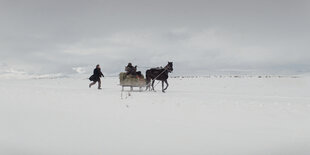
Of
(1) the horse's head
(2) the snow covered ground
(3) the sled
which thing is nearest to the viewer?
(2) the snow covered ground

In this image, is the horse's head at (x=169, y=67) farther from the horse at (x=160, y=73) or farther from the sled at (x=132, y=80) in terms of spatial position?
the sled at (x=132, y=80)

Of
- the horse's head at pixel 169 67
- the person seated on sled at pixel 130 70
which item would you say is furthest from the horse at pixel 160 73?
the person seated on sled at pixel 130 70

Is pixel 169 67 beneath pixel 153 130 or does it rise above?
above

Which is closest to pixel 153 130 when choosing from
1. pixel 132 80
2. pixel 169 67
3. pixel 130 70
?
pixel 169 67

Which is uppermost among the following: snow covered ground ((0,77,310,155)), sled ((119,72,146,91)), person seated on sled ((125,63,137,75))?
person seated on sled ((125,63,137,75))

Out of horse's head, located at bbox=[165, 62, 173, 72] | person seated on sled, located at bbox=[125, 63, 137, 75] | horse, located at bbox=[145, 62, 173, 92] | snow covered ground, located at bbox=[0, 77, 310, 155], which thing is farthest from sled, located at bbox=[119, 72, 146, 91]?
snow covered ground, located at bbox=[0, 77, 310, 155]

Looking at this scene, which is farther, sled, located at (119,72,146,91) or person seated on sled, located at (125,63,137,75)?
person seated on sled, located at (125,63,137,75)

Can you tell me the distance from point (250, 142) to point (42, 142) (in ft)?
14.4

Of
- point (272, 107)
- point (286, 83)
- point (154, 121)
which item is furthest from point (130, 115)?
point (286, 83)

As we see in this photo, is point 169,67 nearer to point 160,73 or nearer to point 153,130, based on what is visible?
point 160,73

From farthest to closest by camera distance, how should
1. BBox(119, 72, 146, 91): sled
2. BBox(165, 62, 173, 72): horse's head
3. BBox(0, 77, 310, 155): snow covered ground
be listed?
BBox(119, 72, 146, 91): sled → BBox(165, 62, 173, 72): horse's head → BBox(0, 77, 310, 155): snow covered ground

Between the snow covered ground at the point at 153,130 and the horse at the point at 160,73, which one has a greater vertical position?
the horse at the point at 160,73

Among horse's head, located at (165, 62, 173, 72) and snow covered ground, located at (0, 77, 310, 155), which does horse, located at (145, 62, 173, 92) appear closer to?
horse's head, located at (165, 62, 173, 72)

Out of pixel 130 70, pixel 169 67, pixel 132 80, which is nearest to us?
pixel 169 67
